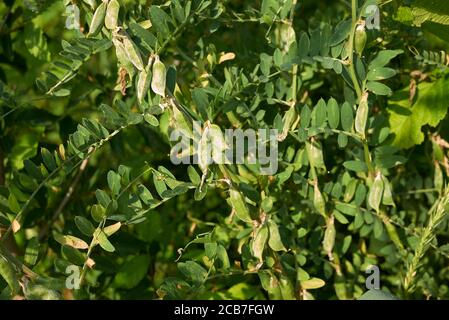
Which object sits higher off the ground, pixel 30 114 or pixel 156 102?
pixel 156 102

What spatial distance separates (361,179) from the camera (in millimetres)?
1373

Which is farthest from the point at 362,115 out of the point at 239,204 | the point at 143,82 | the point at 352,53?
the point at 143,82

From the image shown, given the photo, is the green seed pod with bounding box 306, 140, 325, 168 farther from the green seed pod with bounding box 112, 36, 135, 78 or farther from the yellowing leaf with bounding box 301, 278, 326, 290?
the green seed pod with bounding box 112, 36, 135, 78

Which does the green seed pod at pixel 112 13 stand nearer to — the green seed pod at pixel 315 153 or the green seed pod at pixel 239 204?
the green seed pod at pixel 239 204

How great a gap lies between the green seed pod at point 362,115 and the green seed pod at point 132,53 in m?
0.32

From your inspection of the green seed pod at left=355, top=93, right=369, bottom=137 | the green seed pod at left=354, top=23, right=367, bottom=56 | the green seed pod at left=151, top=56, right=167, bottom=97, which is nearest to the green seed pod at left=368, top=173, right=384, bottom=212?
the green seed pod at left=355, top=93, right=369, bottom=137

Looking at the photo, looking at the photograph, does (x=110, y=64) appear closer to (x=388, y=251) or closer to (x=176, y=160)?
(x=176, y=160)

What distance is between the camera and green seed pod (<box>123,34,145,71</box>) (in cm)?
103

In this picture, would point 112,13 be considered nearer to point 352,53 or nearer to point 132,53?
point 132,53

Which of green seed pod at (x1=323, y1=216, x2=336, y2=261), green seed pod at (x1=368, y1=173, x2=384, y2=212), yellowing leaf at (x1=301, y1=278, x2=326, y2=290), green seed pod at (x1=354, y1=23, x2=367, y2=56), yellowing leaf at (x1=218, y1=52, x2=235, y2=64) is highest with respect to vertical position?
green seed pod at (x1=354, y1=23, x2=367, y2=56)

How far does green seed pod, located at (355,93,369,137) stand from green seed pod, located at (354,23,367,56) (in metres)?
0.07

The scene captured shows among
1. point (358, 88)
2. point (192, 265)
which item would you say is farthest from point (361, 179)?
point (192, 265)

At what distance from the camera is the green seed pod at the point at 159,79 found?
1.03 m

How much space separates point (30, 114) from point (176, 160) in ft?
1.26
